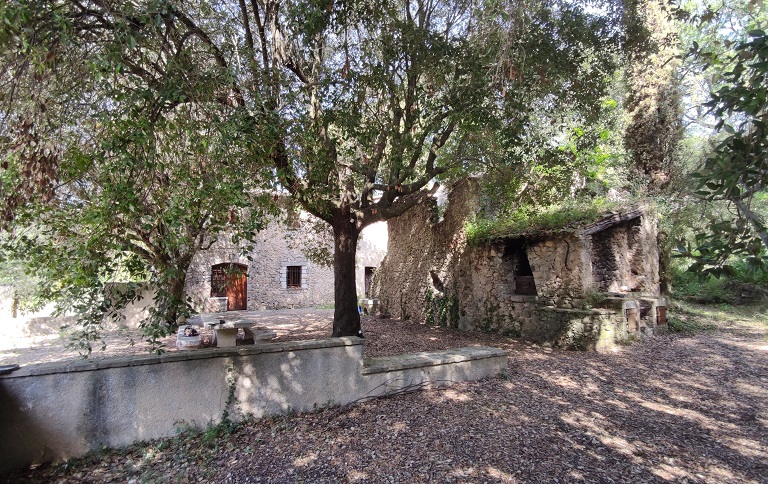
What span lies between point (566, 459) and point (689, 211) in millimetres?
8110

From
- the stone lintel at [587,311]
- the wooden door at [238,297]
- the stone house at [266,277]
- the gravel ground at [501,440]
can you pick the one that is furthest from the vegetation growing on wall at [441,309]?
the wooden door at [238,297]

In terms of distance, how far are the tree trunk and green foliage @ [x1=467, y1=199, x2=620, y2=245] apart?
10.4 ft

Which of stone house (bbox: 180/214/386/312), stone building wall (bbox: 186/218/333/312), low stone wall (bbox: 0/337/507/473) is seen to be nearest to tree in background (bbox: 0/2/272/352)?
low stone wall (bbox: 0/337/507/473)

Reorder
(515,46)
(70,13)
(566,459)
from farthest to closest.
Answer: (515,46), (70,13), (566,459)

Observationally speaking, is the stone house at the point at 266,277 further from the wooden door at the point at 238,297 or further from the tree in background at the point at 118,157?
the tree in background at the point at 118,157

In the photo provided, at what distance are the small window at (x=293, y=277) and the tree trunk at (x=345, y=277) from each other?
1066cm

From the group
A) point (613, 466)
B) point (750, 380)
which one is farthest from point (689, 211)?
point (613, 466)

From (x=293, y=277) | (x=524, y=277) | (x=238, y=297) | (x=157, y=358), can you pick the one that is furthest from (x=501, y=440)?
(x=238, y=297)

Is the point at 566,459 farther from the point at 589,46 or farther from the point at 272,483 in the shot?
the point at 589,46

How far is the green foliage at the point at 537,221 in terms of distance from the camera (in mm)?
7504

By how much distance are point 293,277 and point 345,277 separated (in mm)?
10986

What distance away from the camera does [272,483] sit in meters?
3.00

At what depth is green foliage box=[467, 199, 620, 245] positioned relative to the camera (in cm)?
750

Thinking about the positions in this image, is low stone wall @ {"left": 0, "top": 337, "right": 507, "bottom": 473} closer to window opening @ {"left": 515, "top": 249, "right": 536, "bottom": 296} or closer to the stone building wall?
window opening @ {"left": 515, "top": 249, "right": 536, "bottom": 296}
